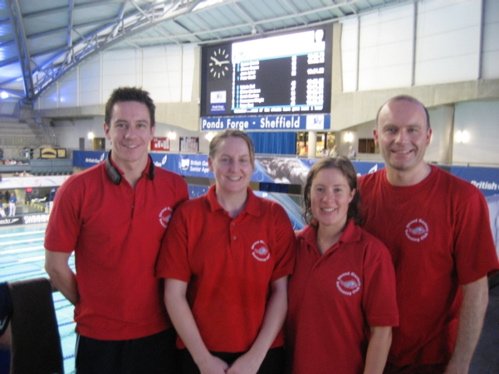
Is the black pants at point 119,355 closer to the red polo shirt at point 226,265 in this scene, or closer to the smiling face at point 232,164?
the red polo shirt at point 226,265

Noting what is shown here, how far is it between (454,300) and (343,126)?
12570mm

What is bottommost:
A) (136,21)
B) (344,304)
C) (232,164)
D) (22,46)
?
(344,304)

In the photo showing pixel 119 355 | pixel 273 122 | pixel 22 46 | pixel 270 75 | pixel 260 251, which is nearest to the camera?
pixel 260 251

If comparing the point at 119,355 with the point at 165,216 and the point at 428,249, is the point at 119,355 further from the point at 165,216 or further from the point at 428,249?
the point at 428,249

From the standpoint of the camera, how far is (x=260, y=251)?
1.90 metres

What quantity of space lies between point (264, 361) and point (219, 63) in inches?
452

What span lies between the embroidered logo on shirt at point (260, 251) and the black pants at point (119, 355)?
23.7 inches

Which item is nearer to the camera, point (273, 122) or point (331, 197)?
point (331, 197)

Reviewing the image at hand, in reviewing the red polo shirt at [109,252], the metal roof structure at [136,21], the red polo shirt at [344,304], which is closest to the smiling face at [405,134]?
the red polo shirt at [344,304]

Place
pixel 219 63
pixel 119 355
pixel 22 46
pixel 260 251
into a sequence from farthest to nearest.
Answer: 1. pixel 22 46
2. pixel 219 63
3. pixel 119 355
4. pixel 260 251

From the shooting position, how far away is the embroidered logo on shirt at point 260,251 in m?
1.89

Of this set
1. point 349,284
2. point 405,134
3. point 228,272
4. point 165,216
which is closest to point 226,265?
point 228,272

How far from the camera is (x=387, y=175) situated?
6.76 ft

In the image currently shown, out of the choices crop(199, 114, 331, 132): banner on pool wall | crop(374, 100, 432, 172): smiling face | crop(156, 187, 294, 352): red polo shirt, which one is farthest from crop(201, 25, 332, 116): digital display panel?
crop(156, 187, 294, 352): red polo shirt
